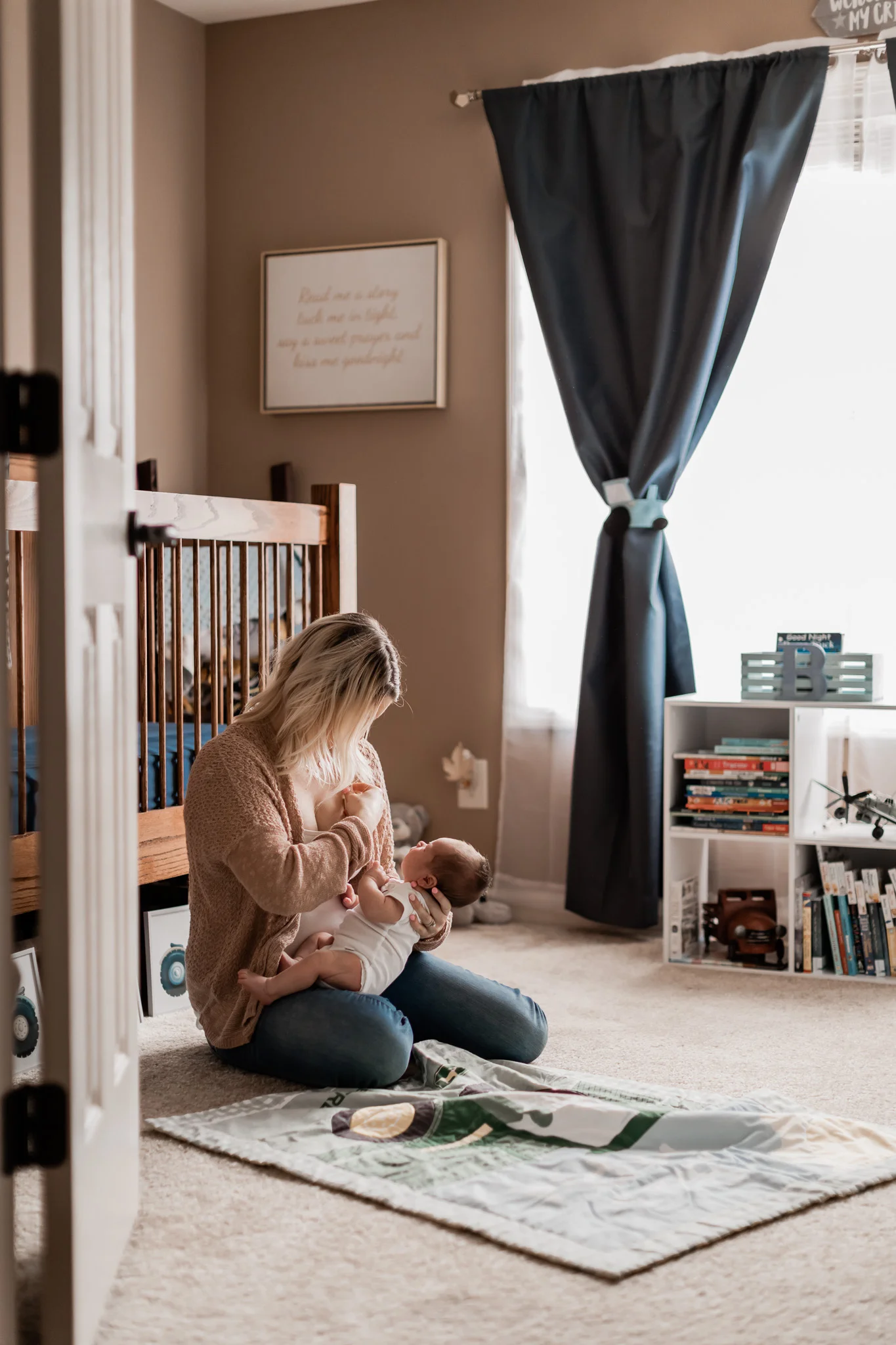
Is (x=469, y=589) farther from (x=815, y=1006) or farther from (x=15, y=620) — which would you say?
(x=15, y=620)

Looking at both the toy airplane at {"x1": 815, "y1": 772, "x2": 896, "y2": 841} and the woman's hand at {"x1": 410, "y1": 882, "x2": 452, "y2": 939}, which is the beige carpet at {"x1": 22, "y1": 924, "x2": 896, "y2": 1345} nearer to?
the woman's hand at {"x1": 410, "y1": 882, "x2": 452, "y2": 939}

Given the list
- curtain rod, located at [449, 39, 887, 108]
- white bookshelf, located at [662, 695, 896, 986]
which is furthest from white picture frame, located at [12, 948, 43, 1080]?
curtain rod, located at [449, 39, 887, 108]

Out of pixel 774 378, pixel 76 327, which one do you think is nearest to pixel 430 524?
pixel 774 378

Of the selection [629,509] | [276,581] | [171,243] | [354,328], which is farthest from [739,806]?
[171,243]

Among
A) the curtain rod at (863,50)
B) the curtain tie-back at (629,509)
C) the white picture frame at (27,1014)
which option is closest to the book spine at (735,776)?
the curtain tie-back at (629,509)

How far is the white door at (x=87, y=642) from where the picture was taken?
1201 millimetres

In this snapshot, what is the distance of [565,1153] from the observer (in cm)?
175

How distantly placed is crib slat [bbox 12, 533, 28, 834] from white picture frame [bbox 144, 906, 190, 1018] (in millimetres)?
461

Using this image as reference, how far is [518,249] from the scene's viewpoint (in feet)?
11.2

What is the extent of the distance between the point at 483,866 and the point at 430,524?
62.7 inches

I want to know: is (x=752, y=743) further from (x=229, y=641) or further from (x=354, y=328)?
(x=354, y=328)

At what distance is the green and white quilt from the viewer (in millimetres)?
1554

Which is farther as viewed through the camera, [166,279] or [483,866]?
[166,279]

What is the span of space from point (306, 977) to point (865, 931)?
1.34m
